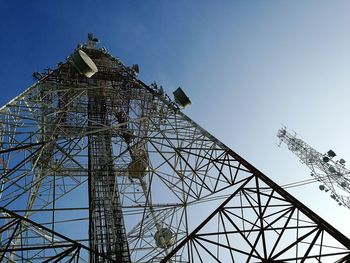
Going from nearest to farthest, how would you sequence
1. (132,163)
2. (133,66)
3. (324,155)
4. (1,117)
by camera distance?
(1,117), (132,163), (133,66), (324,155)

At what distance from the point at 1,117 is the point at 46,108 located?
176 cm

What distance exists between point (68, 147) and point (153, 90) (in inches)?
193

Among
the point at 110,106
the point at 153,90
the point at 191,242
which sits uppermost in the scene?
the point at 110,106

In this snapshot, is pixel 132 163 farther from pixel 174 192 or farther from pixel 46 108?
pixel 46 108

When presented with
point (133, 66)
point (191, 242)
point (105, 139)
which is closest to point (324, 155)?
point (133, 66)

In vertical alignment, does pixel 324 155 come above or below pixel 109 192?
above

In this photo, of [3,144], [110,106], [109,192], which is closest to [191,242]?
[109,192]

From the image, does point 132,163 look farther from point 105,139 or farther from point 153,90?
point 153,90

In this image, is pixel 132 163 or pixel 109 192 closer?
pixel 109 192

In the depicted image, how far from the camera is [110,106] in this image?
690 inches

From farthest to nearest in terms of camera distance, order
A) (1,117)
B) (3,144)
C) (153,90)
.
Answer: (153,90)
(1,117)
(3,144)

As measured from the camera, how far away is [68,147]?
1302cm

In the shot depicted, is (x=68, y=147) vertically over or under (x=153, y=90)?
under

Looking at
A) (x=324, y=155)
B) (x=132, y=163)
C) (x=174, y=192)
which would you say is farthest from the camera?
(x=324, y=155)
